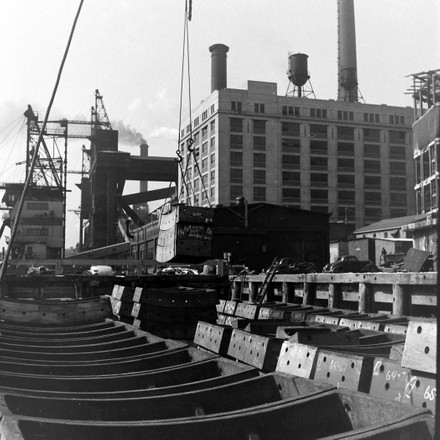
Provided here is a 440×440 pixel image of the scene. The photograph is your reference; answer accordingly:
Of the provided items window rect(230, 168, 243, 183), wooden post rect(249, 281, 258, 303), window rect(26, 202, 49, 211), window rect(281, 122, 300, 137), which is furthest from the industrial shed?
window rect(281, 122, 300, 137)

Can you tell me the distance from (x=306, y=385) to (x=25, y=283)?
16707mm

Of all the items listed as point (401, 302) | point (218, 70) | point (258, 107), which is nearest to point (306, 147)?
point (258, 107)

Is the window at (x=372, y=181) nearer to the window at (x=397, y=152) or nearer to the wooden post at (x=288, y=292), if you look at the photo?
the window at (x=397, y=152)

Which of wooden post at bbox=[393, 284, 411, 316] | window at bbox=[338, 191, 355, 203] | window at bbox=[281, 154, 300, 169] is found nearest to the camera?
wooden post at bbox=[393, 284, 411, 316]

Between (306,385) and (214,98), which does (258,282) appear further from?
(214,98)

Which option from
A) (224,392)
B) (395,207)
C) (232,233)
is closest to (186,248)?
(224,392)

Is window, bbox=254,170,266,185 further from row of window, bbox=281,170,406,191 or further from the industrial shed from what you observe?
the industrial shed

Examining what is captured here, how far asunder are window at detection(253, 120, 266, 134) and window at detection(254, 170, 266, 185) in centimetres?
557

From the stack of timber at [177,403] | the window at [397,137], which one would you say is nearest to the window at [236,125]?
the window at [397,137]

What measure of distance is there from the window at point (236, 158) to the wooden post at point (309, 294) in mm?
58145

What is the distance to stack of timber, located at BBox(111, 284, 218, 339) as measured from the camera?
35.0 ft

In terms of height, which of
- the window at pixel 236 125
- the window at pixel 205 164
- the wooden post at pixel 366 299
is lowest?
the wooden post at pixel 366 299

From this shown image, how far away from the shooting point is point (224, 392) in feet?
14.5

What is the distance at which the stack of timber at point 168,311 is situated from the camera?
420 inches
